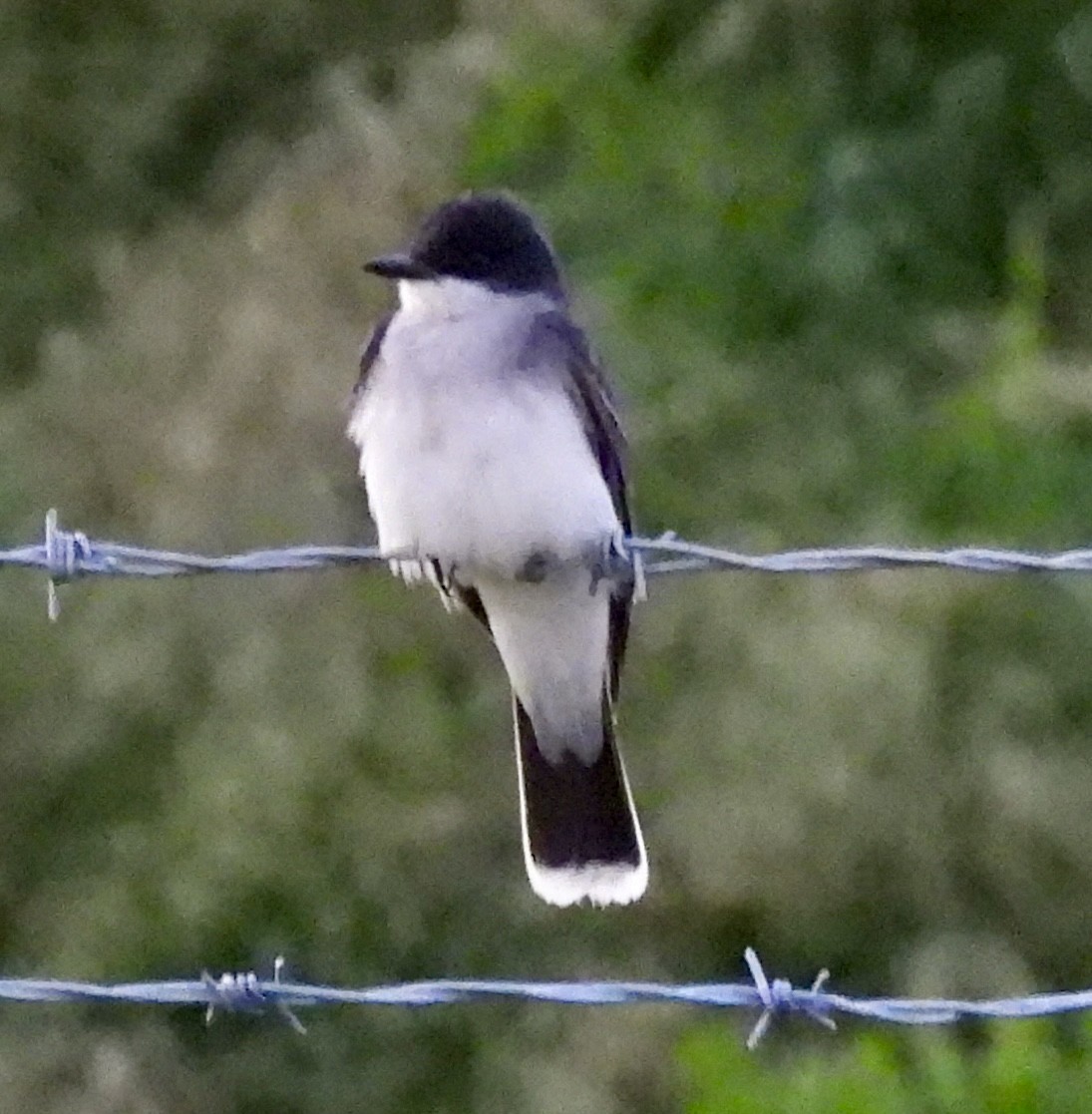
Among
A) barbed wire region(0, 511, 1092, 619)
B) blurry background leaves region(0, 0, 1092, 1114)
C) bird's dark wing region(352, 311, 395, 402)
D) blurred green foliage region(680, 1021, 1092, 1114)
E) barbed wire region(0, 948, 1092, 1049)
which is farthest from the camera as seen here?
blurry background leaves region(0, 0, 1092, 1114)

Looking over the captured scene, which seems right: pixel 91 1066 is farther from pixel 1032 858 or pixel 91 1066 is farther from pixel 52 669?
pixel 1032 858

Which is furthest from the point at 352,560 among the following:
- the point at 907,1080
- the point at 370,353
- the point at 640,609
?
the point at 640,609

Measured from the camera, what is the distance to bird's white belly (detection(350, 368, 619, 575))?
12.3 feet

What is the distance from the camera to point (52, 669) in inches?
272

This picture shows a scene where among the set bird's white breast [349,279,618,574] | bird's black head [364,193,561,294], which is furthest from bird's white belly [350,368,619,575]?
bird's black head [364,193,561,294]

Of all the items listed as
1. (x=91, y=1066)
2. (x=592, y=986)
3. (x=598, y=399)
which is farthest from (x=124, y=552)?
(x=91, y=1066)

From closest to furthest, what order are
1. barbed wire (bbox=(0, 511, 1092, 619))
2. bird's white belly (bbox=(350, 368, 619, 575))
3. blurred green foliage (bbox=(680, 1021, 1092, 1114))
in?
barbed wire (bbox=(0, 511, 1092, 619)) → bird's white belly (bbox=(350, 368, 619, 575)) → blurred green foliage (bbox=(680, 1021, 1092, 1114))

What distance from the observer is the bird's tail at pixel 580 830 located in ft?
12.6

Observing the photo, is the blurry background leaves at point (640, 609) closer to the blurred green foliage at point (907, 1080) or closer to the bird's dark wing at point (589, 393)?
the blurred green foliage at point (907, 1080)

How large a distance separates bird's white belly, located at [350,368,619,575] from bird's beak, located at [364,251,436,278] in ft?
0.71

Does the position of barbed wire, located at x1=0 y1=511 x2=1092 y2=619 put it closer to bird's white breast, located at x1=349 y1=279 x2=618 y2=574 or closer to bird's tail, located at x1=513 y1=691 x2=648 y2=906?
bird's white breast, located at x1=349 y1=279 x2=618 y2=574

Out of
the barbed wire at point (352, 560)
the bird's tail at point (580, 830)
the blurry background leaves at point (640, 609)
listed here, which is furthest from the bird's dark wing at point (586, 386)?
the blurry background leaves at point (640, 609)

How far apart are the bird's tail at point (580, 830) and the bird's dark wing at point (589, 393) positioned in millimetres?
278

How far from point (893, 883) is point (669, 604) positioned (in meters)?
1.00
